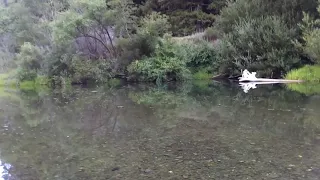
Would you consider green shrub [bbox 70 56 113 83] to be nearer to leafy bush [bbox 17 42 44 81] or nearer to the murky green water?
leafy bush [bbox 17 42 44 81]

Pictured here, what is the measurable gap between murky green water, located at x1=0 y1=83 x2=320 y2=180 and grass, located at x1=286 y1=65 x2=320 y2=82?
776cm

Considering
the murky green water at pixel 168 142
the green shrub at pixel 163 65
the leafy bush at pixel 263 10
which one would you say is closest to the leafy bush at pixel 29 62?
the green shrub at pixel 163 65

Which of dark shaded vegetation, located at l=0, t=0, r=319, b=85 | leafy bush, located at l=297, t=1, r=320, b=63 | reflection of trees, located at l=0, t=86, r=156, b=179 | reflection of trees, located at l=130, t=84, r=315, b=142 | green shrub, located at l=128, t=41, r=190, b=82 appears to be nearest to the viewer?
reflection of trees, located at l=0, t=86, r=156, b=179

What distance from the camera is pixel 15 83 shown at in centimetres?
2902

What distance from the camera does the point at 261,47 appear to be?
66.9 ft

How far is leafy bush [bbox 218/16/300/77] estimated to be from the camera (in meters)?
19.8

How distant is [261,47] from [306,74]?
2.94 metres

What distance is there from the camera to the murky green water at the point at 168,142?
5336 mm

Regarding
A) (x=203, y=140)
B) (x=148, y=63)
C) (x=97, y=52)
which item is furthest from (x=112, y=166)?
(x=97, y=52)

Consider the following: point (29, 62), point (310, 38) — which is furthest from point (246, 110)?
point (29, 62)

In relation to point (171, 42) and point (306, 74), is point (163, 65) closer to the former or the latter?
point (171, 42)

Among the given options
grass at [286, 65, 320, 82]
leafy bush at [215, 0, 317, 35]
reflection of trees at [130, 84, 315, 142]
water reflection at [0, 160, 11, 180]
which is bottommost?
reflection of trees at [130, 84, 315, 142]

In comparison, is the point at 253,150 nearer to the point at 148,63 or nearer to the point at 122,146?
the point at 122,146

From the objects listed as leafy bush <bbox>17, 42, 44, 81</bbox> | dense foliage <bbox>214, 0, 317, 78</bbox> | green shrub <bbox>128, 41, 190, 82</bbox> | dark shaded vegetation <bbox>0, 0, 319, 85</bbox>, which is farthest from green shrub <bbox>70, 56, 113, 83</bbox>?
dense foliage <bbox>214, 0, 317, 78</bbox>
